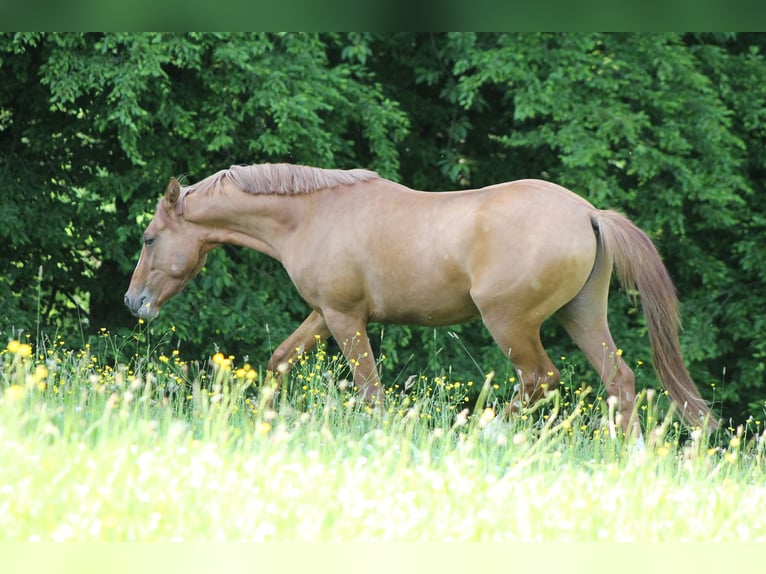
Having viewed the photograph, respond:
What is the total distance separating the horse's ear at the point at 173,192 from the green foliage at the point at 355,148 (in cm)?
292

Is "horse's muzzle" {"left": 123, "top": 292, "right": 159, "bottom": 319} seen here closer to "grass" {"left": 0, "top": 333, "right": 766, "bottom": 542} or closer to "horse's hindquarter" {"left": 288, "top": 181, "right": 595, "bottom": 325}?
"horse's hindquarter" {"left": 288, "top": 181, "right": 595, "bottom": 325}

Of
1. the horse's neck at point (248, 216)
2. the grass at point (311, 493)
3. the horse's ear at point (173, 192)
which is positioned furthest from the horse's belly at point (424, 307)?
the grass at point (311, 493)

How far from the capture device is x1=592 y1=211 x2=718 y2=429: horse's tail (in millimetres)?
6285

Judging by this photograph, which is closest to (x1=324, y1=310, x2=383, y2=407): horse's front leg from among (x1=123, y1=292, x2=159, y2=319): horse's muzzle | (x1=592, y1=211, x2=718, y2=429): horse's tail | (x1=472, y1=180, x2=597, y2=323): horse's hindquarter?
(x1=472, y1=180, x2=597, y2=323): horse's hindquarter

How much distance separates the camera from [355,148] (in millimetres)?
12586

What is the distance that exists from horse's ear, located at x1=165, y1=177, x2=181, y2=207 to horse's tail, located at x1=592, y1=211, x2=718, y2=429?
2851 millimetres

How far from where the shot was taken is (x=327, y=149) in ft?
34.6

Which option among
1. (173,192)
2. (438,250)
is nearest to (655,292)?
(438,250)

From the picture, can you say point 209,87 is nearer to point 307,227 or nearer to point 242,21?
point 307,227

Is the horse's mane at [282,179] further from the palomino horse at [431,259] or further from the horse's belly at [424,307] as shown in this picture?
the horse's belly at [424,307]

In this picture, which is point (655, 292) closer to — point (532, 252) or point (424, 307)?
point (532, 252)

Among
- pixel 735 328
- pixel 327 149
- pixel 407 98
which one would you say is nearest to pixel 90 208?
pixel 327 149

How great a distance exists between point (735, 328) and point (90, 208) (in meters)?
7.67

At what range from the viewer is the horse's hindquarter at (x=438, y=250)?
6273 mm
